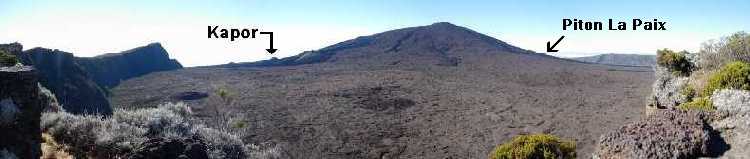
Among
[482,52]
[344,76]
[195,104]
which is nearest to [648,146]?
[195,104]

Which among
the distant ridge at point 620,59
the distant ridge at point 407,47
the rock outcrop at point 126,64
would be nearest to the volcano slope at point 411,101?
the distant ridge at point 407,47

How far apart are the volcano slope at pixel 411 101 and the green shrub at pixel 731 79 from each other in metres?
12.2

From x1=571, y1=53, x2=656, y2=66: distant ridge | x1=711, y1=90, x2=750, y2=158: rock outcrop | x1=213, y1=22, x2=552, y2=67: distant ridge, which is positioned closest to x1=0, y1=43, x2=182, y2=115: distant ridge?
x1=711, y1=90, x2=750, y2=158: rock outcrop

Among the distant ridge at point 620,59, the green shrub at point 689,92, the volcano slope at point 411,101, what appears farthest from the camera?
the distant ridge at point 620,59

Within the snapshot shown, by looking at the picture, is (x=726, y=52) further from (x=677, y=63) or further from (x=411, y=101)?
(x=411, y=101)

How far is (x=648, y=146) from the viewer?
723cm

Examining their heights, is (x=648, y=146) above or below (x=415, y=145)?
above

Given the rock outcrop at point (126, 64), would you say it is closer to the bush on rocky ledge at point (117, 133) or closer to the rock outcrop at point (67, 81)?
the rock outcrop at point (67, 81)

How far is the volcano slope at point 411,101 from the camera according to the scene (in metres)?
30.2

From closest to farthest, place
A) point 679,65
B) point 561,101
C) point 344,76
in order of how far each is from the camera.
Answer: point 679,65
point 561,101
point 344,76

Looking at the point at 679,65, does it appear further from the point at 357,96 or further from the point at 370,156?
the point at 357,96

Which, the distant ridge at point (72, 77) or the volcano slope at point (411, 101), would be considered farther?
the volcano slope at point (411, 101)

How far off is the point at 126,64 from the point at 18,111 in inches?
2814

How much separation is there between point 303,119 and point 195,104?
10.4 metres
